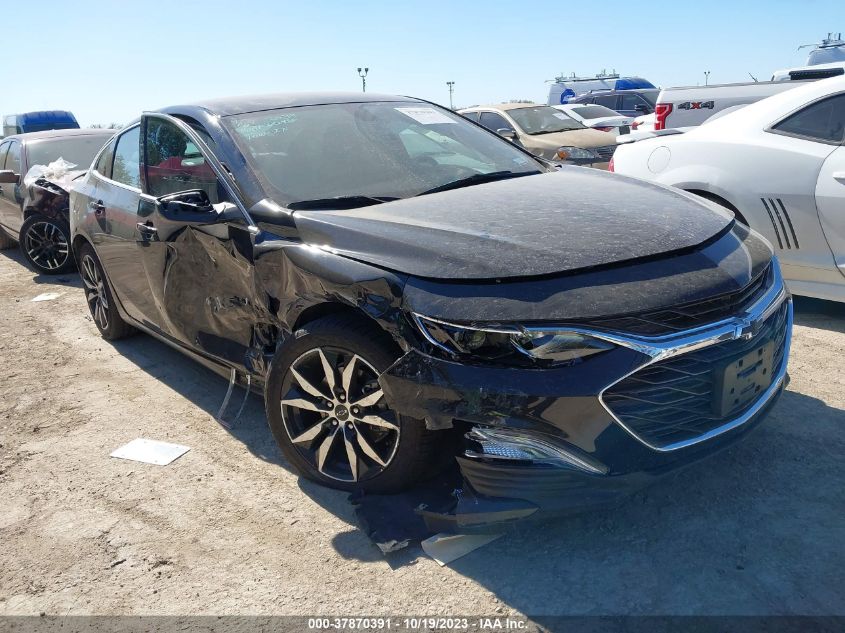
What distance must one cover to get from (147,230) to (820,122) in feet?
13.3

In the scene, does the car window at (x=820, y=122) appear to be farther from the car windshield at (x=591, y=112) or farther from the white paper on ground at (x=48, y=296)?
the car windshield at (x=591, y=112)

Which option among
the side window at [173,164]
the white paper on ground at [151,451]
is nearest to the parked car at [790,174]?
the side window at [173,164]

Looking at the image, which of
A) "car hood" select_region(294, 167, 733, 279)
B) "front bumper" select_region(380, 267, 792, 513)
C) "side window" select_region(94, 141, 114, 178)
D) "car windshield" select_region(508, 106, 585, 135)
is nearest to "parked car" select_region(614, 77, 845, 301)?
"car hood" select_region(294, 167, 733, 279)

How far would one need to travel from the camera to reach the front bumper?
2383mm

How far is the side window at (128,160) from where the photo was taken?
4.52 metres

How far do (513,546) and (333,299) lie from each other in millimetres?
1128

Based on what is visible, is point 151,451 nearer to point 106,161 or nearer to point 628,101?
point 106,161

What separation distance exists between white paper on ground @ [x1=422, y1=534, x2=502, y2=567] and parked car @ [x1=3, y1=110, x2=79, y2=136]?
62.6 feet

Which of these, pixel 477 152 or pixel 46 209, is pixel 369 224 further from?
pixel 46 209

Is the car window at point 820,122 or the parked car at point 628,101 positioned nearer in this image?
the car window at point 820,122

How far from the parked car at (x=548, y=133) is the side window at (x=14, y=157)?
654 cm

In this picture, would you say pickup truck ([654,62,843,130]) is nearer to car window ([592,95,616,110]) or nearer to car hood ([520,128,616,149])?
car hood ([520,128,616,149])

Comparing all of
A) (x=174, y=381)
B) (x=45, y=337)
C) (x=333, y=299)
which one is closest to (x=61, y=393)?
(x=174, y=381)

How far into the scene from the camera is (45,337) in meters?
5.94
